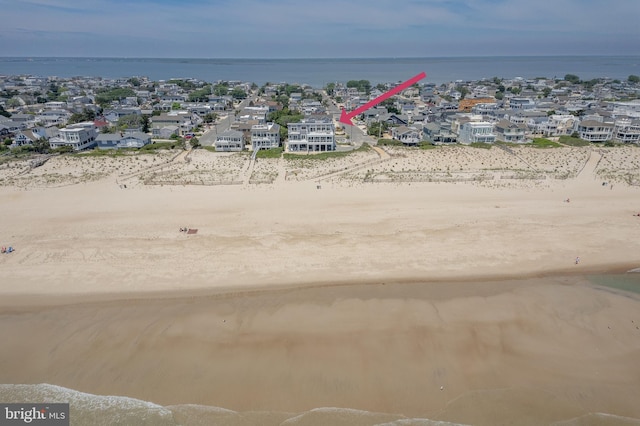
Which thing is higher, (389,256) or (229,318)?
(389,256)

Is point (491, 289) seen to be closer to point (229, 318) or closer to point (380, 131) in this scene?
point (229, 318)

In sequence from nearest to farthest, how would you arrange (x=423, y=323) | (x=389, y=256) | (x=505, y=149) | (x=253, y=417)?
(x=253, y=417), (x=423, y=323), (x=389, y=256), (x=505, y=149)

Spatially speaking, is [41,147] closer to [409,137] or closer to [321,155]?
[321,155]

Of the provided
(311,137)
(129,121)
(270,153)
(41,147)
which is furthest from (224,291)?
(129,121)

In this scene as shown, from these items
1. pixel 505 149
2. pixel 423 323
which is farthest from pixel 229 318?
pixel 505 149

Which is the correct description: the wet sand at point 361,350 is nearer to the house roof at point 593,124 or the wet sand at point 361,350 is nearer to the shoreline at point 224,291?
the shoreline at point 224,291

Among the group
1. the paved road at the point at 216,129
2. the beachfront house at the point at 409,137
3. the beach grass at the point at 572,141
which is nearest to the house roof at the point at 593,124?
the beach grass at the point at 572,141
